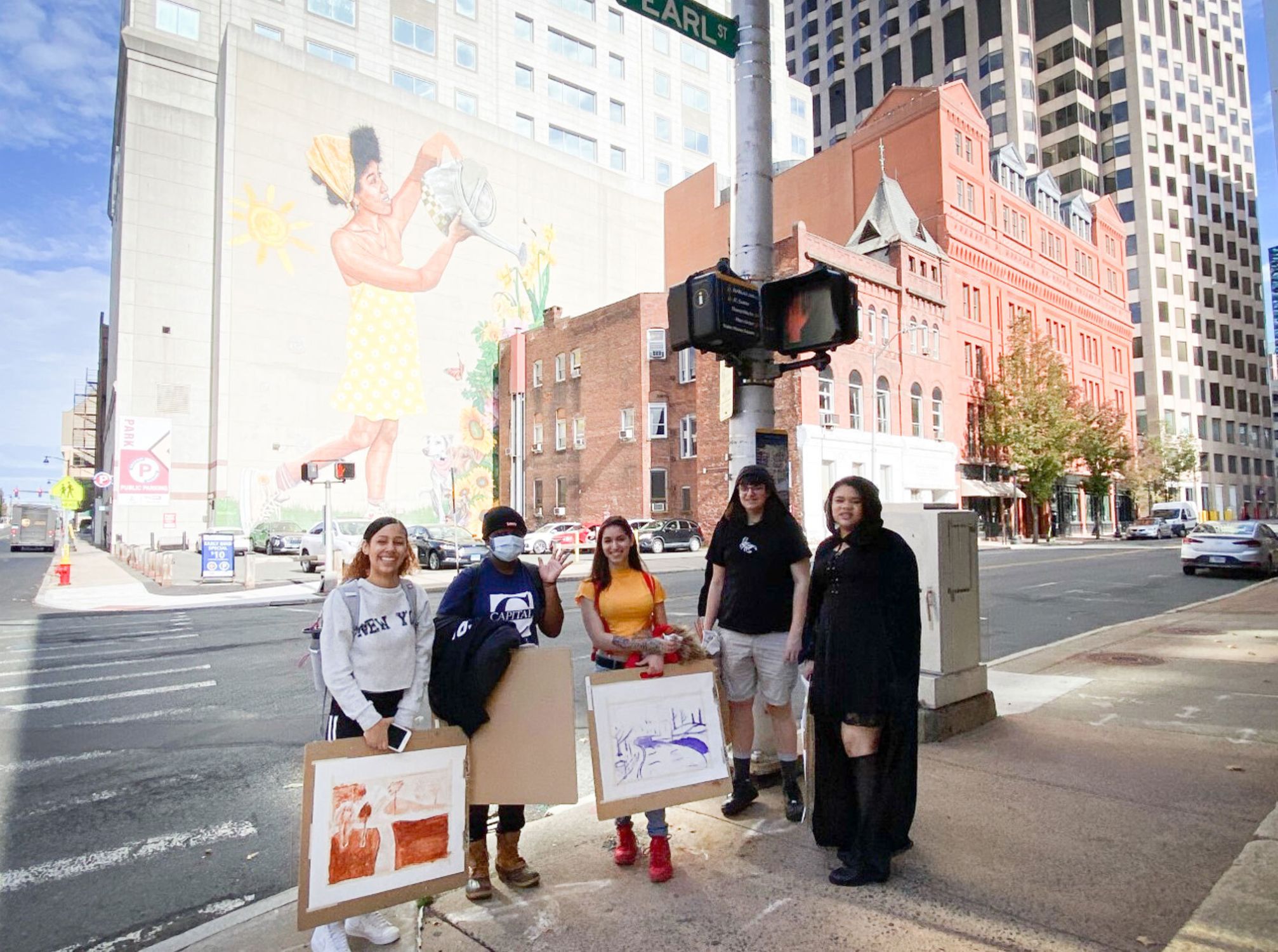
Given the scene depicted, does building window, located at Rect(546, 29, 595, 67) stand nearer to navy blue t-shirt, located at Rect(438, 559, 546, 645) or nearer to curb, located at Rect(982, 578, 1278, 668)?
curb, located at Rect(982, 578, 1278, 668)

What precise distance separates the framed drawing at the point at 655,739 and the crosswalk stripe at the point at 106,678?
26.4ft

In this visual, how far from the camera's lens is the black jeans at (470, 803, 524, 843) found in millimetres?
3711

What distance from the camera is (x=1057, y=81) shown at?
240 ft

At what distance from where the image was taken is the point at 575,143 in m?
59.8

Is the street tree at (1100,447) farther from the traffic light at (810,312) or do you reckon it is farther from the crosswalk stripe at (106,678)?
the crosswalk stripe at (106,678)

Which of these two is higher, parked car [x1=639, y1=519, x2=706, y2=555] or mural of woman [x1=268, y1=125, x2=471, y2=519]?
mural of woman [x1=268, y1=125, x2=471, y2=519]

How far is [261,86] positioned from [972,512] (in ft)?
160

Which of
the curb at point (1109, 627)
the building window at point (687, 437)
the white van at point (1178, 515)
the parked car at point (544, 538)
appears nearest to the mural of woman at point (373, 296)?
the parked car at point (544, 538)

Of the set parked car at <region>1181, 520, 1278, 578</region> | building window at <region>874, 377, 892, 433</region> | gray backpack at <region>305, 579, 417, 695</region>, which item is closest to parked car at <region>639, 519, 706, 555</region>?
building window at <region>874, 377, 892, 433</region>

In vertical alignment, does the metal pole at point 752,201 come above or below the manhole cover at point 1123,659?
above

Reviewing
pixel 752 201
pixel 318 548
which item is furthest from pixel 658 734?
pixel 318 548

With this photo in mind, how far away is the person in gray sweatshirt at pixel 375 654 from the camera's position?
127 inches

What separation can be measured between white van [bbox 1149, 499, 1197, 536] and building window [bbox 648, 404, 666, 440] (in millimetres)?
34784

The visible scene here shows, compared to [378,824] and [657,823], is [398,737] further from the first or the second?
[657,823]
